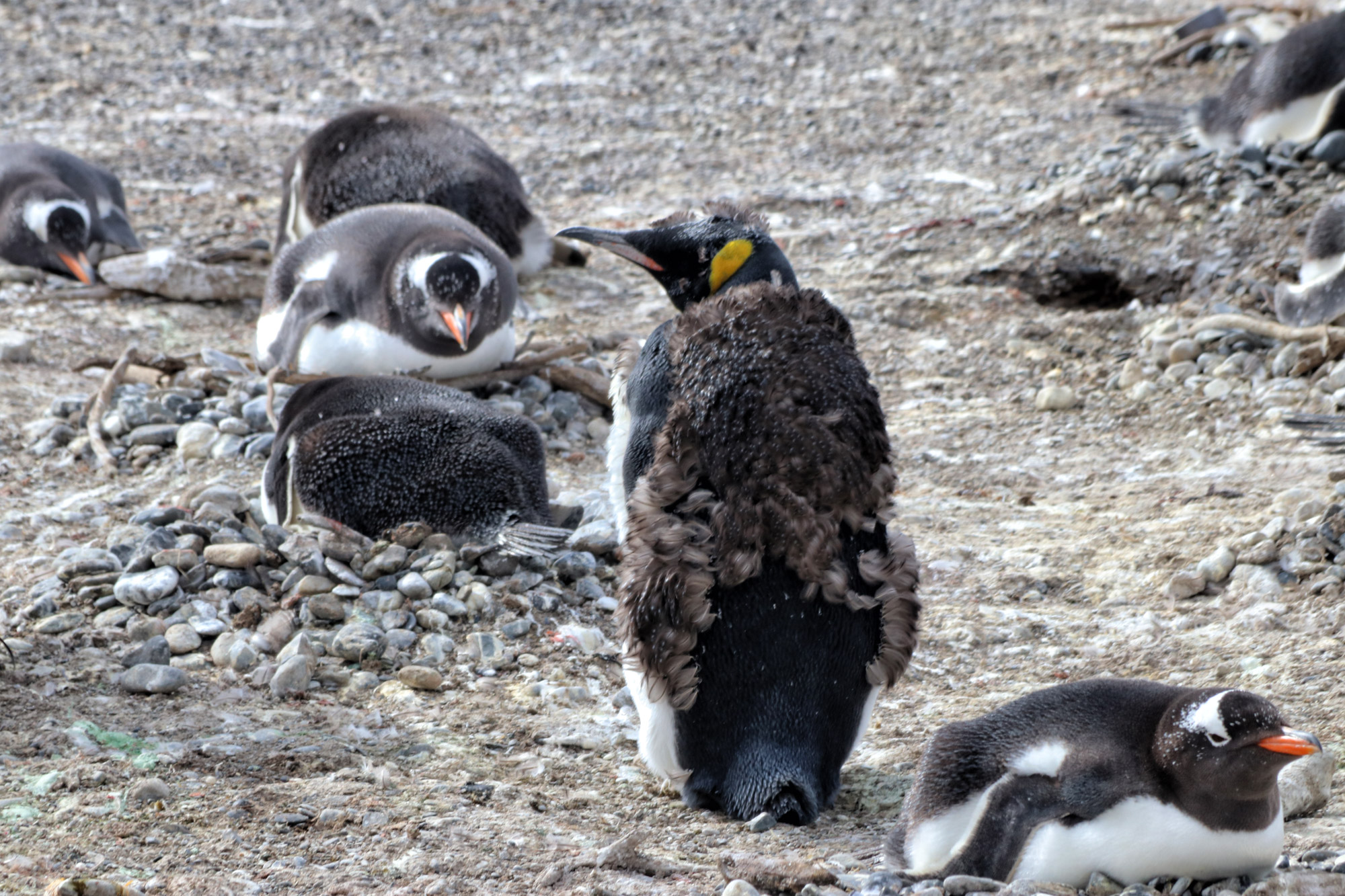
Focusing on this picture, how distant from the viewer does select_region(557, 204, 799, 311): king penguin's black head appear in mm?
3158

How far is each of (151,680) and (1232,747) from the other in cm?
225

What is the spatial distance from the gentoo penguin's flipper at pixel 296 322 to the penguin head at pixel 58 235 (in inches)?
68.6

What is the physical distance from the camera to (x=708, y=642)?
104 inches

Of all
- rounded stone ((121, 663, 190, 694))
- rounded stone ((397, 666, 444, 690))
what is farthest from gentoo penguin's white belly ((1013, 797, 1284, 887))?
rounded stone ((121, 663, 190, 694))

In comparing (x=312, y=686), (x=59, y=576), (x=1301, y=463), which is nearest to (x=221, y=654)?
(x=312, y=686)

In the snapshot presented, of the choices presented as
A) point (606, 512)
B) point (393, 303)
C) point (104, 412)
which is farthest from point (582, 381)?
point (104, 412)

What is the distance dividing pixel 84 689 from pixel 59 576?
0.65 meters

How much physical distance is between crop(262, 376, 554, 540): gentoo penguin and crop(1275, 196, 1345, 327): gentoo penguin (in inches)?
120

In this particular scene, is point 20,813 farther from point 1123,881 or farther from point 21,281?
point 21,281

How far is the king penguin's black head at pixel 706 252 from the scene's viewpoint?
3.16m

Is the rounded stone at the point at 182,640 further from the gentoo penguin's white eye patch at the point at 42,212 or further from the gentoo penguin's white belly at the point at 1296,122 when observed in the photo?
the gentoo penguin's white belly at the point at 1296,122

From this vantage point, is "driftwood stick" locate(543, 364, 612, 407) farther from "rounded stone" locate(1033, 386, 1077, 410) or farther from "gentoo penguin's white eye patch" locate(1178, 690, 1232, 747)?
"gentoo penguin's white eye patch" locate(1178, 690, 1232, 747)

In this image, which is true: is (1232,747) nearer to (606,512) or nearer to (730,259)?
Answer: (730,259)

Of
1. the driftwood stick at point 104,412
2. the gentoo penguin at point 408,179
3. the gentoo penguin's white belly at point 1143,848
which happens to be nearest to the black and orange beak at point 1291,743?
the gentoo penguin's white belly at point 1143,848
